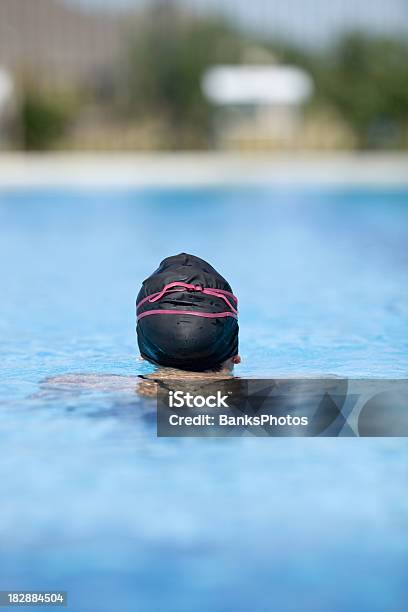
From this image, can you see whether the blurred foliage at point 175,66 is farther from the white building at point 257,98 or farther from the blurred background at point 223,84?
the white building at point 257,98

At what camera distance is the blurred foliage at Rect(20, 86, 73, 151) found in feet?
100

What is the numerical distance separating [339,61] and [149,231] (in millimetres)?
26647

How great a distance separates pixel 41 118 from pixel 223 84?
6.76m

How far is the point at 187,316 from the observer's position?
4691mm

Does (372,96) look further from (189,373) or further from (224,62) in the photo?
(189,373)

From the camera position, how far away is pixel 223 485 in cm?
373

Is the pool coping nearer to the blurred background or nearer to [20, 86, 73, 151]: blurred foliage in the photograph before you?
[20, 86, 73, 151]: blurred foliage

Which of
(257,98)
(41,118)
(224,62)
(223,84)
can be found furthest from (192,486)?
(224,62)

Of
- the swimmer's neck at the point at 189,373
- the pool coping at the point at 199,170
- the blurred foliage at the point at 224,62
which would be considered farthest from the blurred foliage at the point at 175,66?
the swimmer's neck at the point at 189,373

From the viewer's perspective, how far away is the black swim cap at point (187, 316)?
4.70 m

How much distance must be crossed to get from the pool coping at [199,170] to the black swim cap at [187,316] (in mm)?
15184

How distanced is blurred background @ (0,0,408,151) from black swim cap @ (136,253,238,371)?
26.3 metres

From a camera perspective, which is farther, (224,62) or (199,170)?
(224,62)

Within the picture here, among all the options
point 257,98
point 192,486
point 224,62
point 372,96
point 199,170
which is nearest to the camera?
point 192,486
